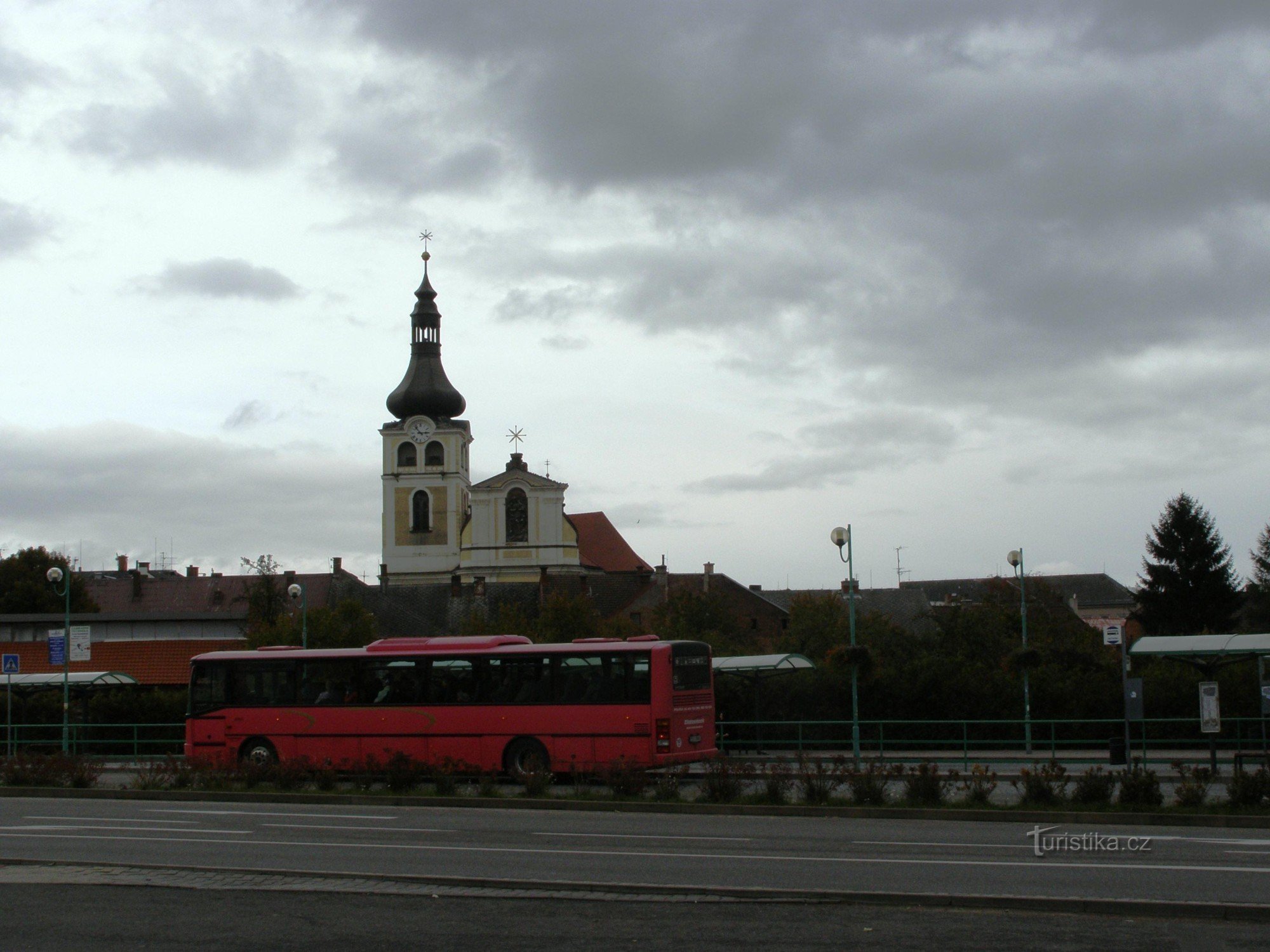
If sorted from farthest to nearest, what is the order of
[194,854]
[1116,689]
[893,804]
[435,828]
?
[1116,689]
[893,804]
[435,828]
[194,854]

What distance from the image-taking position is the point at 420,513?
106000 mm

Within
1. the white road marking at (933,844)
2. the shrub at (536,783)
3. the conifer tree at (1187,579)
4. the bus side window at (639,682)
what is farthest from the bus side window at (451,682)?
the conifer tree at (1187,579)

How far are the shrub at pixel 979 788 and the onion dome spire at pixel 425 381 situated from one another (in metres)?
91.6

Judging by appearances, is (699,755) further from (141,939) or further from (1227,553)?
(1227,553)

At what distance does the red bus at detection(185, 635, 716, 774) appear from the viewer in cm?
2516

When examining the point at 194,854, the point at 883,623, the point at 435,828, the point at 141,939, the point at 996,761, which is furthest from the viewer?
the point at 883,623

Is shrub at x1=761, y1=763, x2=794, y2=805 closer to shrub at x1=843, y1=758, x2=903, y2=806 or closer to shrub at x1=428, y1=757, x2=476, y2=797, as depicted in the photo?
shrub at x1=843, y1=758, x2=903, y2=806

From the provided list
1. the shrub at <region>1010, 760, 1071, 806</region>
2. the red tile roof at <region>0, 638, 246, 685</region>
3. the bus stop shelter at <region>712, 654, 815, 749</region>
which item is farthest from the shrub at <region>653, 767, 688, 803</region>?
the red tile roof at <region>0, 638, 246, 685</region>

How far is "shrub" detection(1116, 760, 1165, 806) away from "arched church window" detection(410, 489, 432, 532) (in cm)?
9025

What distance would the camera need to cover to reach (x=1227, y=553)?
65875 millimetres

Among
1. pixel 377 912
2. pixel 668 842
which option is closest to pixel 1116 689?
pixel 668 842

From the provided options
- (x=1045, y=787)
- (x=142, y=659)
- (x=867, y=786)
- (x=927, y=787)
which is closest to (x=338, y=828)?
(x=867, y=786)

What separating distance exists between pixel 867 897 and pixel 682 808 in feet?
28.6

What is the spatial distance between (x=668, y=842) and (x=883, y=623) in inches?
1806
